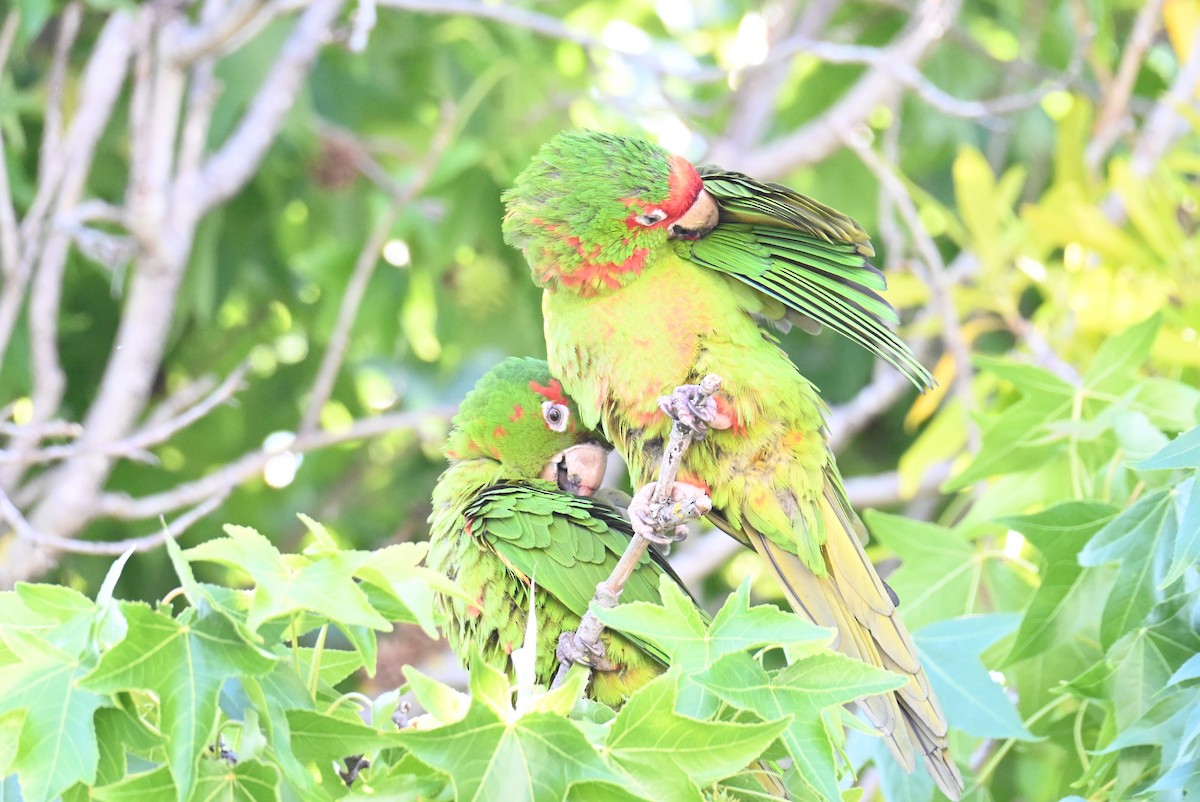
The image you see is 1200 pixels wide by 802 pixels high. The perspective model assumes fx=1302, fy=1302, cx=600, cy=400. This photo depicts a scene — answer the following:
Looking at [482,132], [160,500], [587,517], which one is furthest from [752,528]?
[482,132]

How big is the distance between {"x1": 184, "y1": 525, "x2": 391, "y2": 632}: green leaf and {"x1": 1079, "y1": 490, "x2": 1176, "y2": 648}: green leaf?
4.43 feet

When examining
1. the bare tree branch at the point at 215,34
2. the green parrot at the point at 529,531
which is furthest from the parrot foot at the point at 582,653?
the bare tree branch at the point at 215,34

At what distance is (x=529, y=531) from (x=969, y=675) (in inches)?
36.6

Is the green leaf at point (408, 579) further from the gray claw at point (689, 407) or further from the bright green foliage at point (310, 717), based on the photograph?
the gray claw at point (689, 407)

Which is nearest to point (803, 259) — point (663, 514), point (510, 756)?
point (663, 514)

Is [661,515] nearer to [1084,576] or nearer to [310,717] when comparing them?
[310,717]

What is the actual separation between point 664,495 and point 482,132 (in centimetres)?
324

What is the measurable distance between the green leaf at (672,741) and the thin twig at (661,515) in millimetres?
240

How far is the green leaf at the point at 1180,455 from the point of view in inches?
76.6

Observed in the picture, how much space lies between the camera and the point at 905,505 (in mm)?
6090

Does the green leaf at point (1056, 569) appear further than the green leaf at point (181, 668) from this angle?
Yes

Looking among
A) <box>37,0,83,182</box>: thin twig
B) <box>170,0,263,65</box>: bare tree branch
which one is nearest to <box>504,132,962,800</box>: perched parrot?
<box>170,0,263,65</box>: bare tree branch

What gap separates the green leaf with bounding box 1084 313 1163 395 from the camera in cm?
284

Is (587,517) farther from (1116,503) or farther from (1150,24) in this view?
(1150,24)
